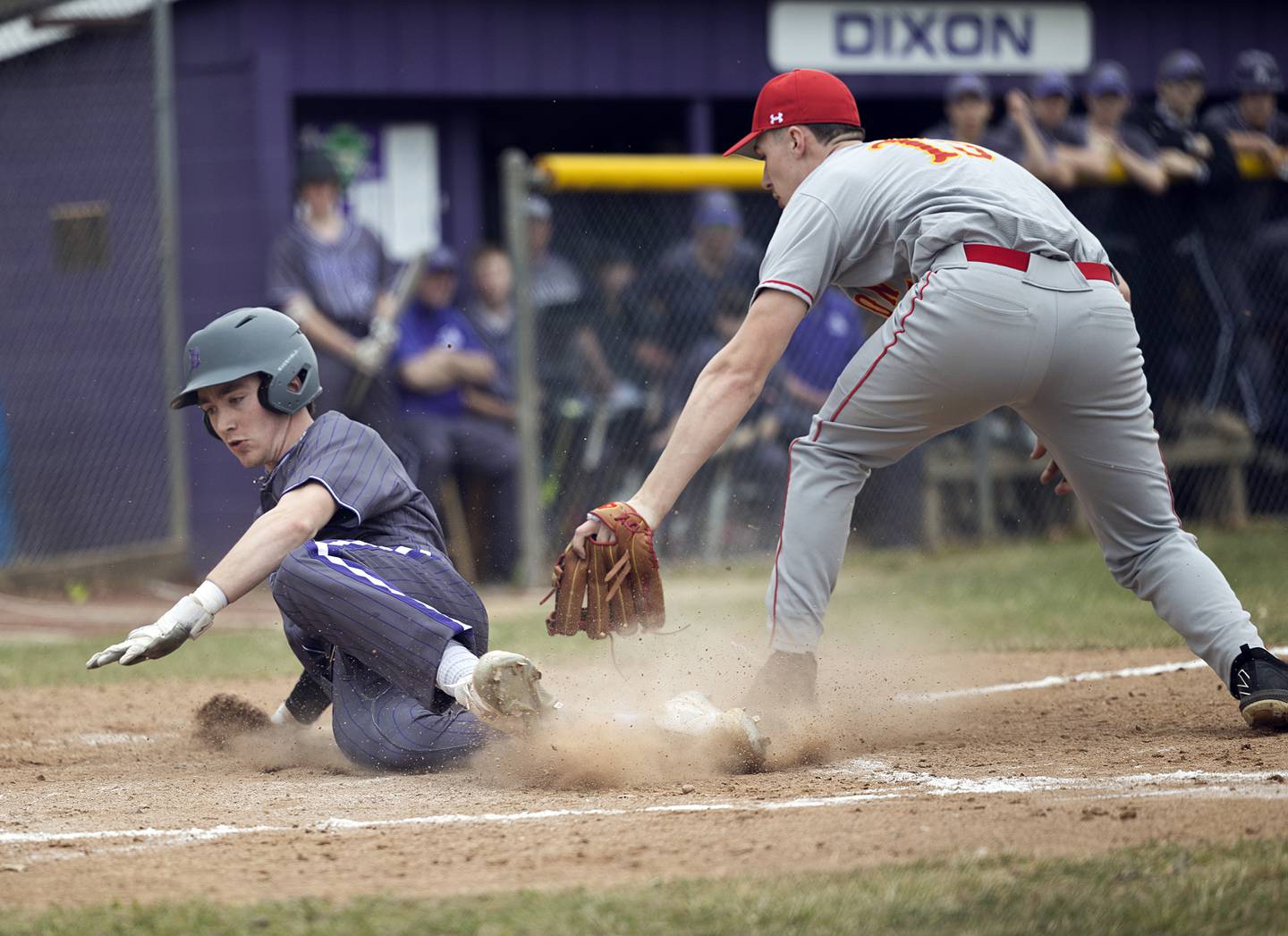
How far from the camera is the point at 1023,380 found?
14.0 feet

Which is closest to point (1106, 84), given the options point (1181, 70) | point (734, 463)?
point (1181, 70)

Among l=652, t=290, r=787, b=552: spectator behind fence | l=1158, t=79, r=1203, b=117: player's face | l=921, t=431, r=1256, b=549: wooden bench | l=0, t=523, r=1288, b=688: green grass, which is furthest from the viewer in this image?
l=1158, t=79, r=1203, b=117: player's face

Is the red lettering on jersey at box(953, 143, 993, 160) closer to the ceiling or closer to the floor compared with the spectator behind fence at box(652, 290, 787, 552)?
closer to the ceiling

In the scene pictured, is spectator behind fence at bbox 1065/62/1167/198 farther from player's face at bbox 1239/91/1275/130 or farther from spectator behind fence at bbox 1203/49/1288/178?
player's face at bbox 1239/91/1275/130

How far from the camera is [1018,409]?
15.0ft

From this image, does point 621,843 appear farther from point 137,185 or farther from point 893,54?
point 893,54

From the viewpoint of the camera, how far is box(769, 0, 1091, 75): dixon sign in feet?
40.2

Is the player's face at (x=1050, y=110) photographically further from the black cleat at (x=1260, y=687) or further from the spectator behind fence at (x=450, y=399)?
the black cleat at (x=1260, y=687)

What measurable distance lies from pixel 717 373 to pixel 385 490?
0.99 metres

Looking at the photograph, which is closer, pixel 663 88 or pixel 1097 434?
pixel 1097 434

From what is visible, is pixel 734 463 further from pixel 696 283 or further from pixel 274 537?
pixel 274 537

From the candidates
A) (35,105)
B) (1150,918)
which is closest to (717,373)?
(1150,918)

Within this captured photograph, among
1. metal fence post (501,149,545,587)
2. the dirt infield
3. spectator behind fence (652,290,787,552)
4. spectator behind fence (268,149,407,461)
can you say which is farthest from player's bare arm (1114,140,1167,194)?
the dirt infield

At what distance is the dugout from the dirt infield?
5.31m
